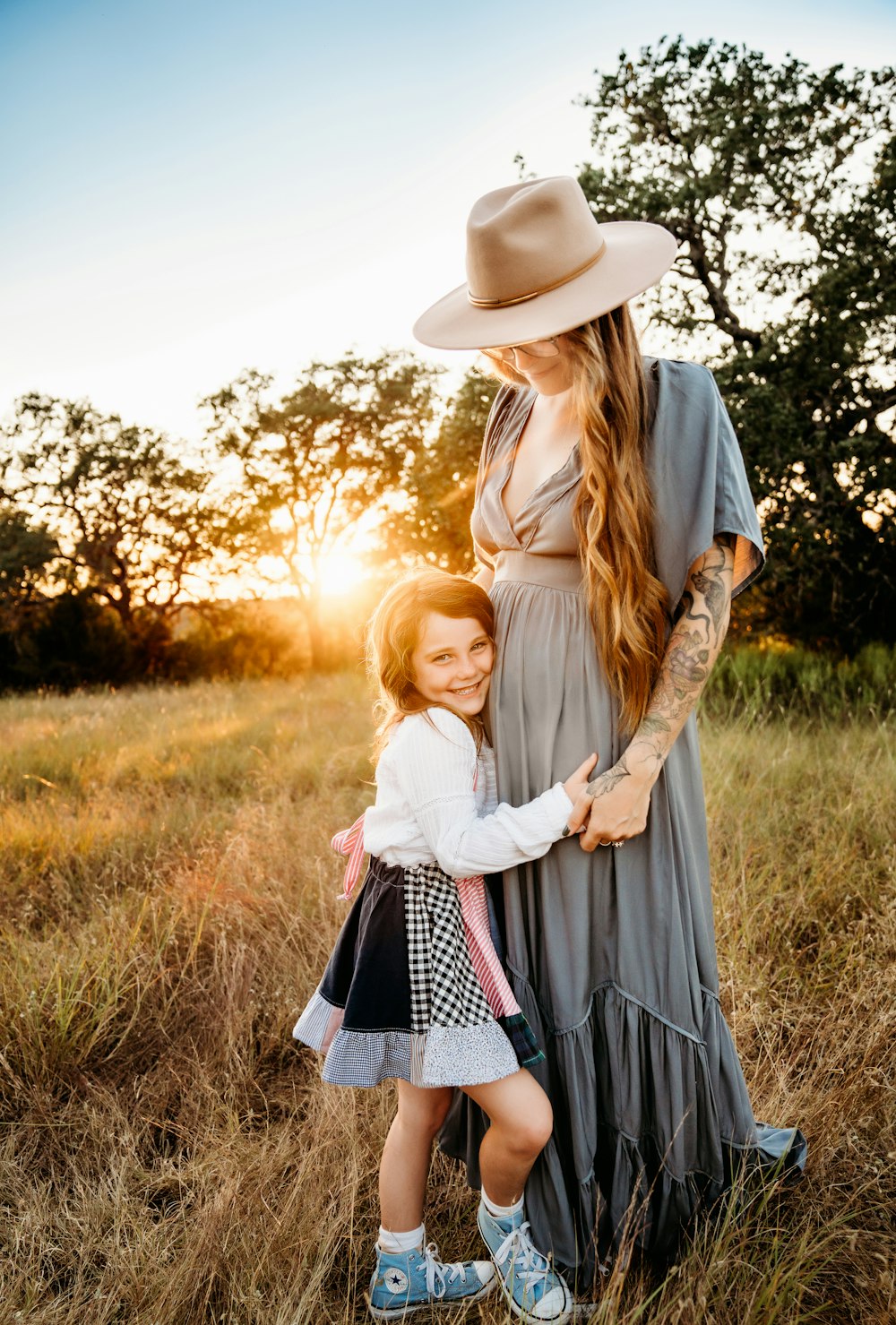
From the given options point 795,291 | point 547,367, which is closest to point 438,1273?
point 547,367

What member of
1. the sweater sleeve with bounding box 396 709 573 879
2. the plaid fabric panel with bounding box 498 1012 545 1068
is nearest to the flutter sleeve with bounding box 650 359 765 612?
the sweater sleeve with bounding box 396 709 573 879

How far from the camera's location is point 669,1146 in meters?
1.64

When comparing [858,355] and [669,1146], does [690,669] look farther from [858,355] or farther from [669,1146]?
[858,355]

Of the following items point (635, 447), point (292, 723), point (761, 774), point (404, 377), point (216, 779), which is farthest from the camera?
point (404, 377)

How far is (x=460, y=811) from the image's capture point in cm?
156

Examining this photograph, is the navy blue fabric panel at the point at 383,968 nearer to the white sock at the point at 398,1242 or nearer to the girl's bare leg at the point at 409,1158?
the girl's bare leg at the point at 409,1158

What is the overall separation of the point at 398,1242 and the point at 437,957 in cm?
A: 65

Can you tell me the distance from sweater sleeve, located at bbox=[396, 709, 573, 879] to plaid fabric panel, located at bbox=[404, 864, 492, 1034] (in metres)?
0.07

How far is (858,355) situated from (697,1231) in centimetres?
789

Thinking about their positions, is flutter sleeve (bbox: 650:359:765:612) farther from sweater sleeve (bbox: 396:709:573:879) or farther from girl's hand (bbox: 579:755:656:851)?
sweater sleeve (bbox: 396:709:573:879)

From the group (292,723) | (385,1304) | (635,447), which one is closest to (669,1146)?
(385,1304)

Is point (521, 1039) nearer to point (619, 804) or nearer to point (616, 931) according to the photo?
point (616, 931)

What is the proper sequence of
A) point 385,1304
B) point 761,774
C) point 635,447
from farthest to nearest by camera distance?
1. point 761,774
2. point 385,1304
3. point 635,447

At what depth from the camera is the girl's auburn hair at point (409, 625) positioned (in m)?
1.69
